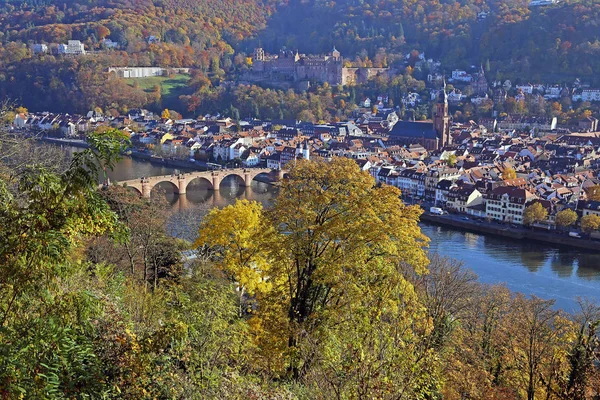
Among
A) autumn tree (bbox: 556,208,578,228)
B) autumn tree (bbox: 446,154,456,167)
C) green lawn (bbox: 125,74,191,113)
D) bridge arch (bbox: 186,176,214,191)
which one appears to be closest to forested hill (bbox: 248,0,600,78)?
green lawn (bbox: 125,74,191,113)

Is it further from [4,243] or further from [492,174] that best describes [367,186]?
[492,174]

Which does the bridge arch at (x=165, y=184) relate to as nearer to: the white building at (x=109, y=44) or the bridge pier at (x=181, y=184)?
the bridge pier at (x=181, y=184)

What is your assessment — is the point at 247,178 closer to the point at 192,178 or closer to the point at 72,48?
the point at 192,178

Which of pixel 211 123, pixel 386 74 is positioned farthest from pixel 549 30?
pixel 211 123

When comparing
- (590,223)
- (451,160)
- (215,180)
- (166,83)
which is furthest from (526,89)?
(166,83)

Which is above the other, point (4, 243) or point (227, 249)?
point (4, 243)

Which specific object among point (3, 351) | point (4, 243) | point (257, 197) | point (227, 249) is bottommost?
point (257, 197)
